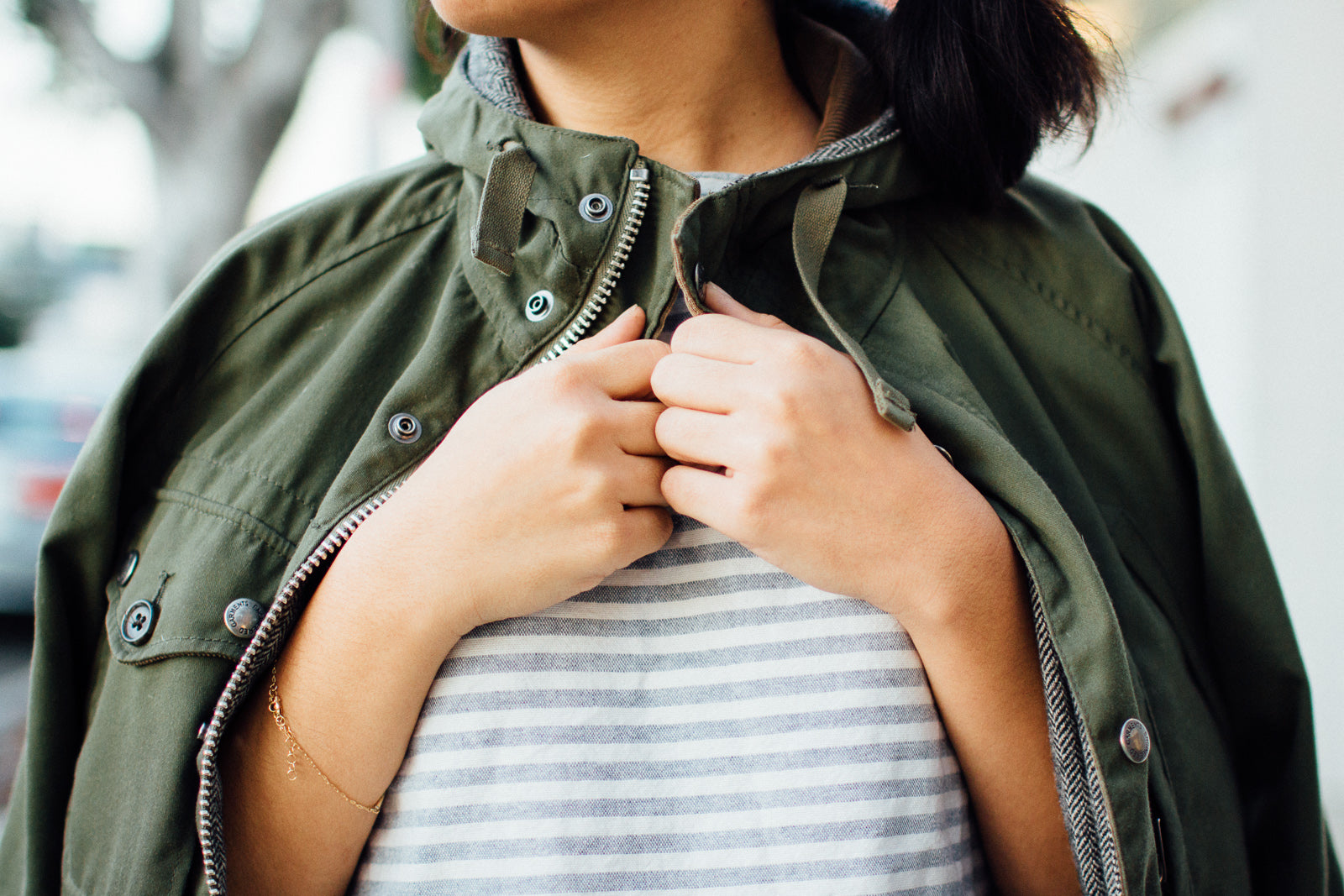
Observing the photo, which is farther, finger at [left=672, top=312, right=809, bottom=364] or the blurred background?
the blurred background

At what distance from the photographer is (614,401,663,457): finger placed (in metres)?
1.06

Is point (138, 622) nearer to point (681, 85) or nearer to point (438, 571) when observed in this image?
point (438, 571)

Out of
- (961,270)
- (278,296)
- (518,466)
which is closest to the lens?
(518,466)

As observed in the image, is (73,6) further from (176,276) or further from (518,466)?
(518,466)

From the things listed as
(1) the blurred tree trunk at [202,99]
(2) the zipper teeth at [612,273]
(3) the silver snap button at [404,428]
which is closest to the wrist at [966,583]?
(2) the zipper teeth at [612,273]

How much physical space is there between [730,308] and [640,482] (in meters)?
0.25

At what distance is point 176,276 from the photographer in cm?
574

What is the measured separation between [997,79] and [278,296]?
1034mm

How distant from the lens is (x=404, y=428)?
1156mm

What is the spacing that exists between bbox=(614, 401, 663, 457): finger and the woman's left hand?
2 centimetres

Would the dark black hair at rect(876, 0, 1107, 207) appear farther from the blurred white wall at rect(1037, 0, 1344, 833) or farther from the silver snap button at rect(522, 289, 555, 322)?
the blurred white wall at rect(1037, 0, 1344, 833)

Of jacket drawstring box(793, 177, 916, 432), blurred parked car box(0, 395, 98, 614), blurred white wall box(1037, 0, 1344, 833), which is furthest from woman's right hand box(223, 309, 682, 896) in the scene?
blurred parked car box(0, 395, 98, 614)

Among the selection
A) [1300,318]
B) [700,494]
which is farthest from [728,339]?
[1300,318]

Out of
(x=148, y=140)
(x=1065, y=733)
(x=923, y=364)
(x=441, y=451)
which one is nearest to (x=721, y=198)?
(x=923, y=364)
